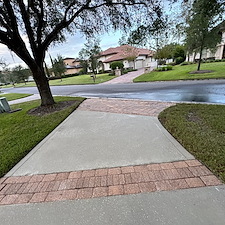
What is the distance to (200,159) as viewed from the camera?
94.8 inches

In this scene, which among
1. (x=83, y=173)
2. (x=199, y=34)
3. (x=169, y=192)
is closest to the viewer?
(x=169, y=192)

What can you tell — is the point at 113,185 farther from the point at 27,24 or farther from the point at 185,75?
the point at 185,75

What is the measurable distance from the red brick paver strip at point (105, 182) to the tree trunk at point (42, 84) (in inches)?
194

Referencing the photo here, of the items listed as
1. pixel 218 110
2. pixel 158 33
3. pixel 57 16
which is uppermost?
pixel 57 16

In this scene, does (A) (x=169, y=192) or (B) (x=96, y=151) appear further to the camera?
(B) (x=96, y=151)

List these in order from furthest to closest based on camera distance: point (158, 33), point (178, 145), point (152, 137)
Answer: point (158, 33) < point (152, 137) < point (178, 145)

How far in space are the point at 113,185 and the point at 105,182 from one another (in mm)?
137

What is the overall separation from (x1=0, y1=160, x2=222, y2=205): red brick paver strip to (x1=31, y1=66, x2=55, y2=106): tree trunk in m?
4.93

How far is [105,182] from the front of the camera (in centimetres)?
209

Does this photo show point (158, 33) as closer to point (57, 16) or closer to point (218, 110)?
point (218, 110)

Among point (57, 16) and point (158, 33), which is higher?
point (57, 16)

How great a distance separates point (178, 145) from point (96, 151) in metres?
1.72

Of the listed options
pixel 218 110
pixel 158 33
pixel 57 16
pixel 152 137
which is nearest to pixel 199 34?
pixel 158 33

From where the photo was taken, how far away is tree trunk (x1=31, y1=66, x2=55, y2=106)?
616 cm
